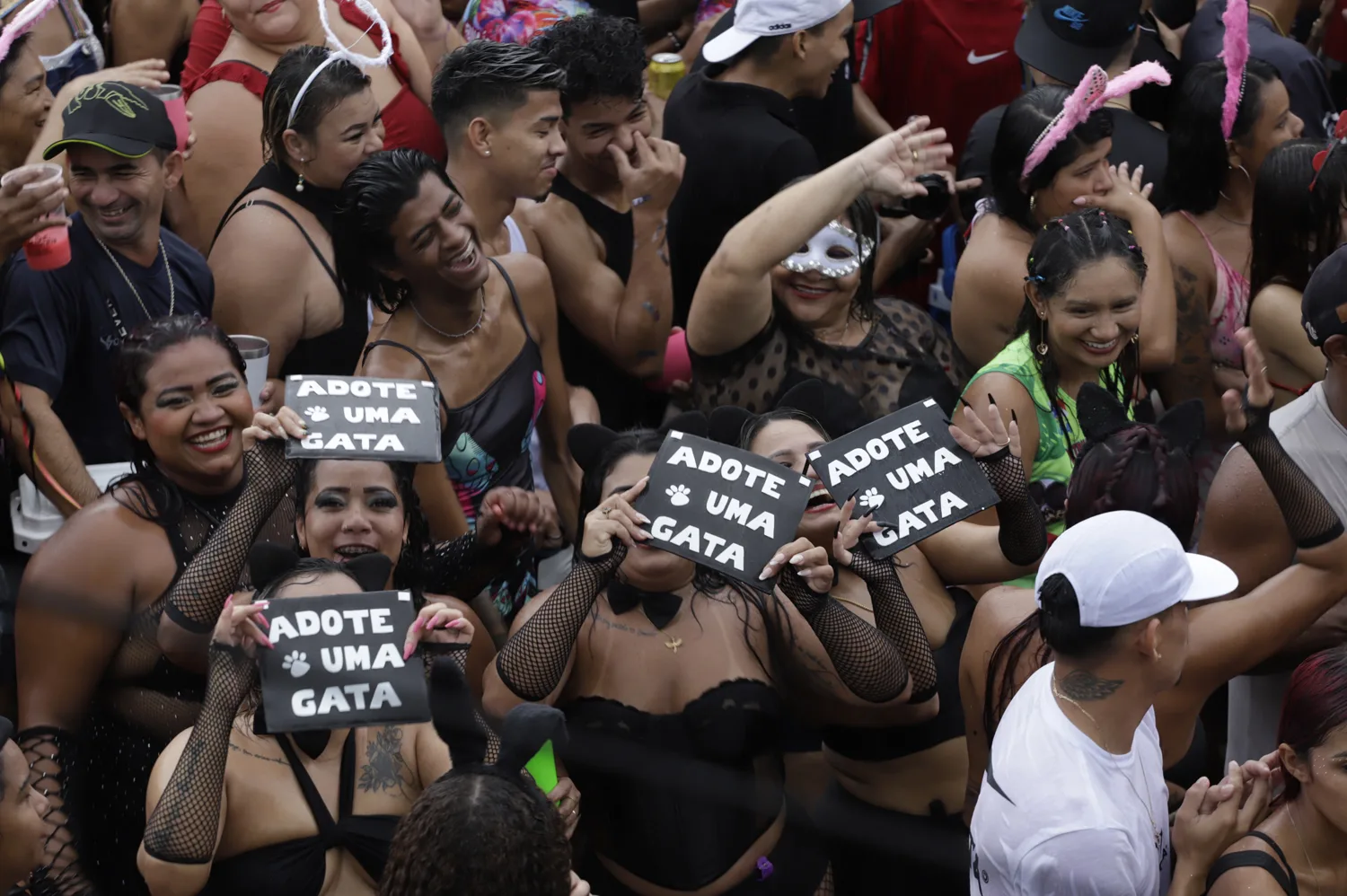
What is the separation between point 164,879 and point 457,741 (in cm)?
69

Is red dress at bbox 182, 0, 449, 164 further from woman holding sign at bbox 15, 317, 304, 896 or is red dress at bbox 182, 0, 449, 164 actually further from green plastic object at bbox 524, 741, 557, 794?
green plastic object at bbox 524, 741, 557, 794

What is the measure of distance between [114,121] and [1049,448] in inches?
92.2

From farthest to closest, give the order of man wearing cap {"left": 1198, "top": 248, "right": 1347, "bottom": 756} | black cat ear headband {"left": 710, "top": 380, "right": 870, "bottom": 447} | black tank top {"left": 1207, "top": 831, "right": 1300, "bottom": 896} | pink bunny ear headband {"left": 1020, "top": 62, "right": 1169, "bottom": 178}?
pink bunny ear headband {"left": 1020, "top": 62, "right": 1169, "bottom": 178} → black cat ear headband {"left": 710, "top": 380, "right": 870, "bottom": 447} → man wearing cap {"left": 1198, "top": 248, "right": 1347, "bottom": 756} → black tank top {"left": 1207, "top": 831, "right": 1300, "bottom": 896}

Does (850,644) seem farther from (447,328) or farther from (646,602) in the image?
(447,328)

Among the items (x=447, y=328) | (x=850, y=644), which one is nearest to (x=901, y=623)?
(x=850, y=644)

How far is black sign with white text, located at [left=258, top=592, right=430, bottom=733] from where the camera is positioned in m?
2.70

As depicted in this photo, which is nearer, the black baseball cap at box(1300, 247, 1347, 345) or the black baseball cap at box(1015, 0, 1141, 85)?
the black baseball cap at box(1300, 247, 1347, 345)

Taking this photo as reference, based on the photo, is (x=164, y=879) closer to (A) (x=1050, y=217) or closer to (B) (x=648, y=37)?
(A) (x=1050, y=217)

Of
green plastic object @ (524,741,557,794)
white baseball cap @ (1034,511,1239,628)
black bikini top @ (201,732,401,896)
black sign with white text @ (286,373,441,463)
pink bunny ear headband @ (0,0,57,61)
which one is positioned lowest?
black bikini top @ (201,732,401,896)

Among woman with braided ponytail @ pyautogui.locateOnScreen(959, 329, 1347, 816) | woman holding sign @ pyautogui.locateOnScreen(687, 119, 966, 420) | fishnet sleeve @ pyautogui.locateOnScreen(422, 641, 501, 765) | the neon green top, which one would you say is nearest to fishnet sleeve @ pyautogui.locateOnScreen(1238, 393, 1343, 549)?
woman with braided ponytail @ pyautogui.locateOnScreen(959, 329, 1347, 816)

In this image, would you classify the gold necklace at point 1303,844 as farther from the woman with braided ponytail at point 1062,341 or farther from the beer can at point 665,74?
the beer can at point 665,74

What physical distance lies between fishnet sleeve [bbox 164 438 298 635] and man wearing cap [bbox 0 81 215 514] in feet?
2.25

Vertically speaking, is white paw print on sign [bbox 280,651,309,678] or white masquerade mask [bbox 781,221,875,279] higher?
white paw print on sign [bbox 280,651,309,678]

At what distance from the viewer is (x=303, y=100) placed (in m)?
4.03
